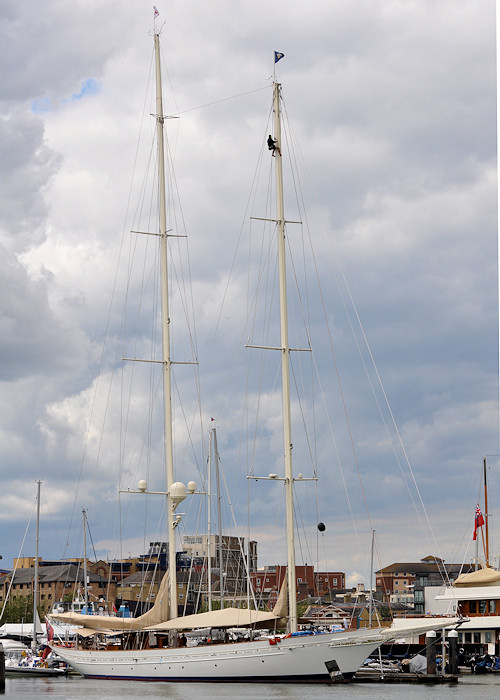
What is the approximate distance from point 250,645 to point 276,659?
63.6 inches

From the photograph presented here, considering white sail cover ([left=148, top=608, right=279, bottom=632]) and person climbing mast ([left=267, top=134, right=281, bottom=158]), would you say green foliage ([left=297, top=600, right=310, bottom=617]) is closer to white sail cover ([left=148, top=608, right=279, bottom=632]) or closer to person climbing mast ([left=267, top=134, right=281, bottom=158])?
white sail cover ([left=148, top=608, right=279, bottom=632])

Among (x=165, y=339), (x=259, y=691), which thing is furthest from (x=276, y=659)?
(x=165, y=339)

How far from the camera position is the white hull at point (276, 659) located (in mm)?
53344

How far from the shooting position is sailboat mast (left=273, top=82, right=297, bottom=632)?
5512cm

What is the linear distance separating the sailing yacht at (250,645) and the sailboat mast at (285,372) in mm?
56

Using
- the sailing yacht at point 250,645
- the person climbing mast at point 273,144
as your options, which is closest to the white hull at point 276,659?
the sailing yacht at point 250,645

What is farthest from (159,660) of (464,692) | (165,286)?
(165,286)

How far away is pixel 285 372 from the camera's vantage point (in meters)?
58.2

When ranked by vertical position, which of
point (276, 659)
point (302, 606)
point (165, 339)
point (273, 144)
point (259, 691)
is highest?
point (273, 144)

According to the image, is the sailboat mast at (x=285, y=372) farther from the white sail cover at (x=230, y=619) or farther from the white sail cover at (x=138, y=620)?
the white sail cover at (x=138, y=620)

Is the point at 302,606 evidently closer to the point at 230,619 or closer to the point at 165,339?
the point at 165,339

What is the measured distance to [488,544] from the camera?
103m

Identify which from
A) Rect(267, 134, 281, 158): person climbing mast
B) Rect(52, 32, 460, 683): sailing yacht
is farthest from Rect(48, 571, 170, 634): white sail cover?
Rect(267, 134, 281, 158): person climbing mast

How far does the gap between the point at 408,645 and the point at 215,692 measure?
40.7m
